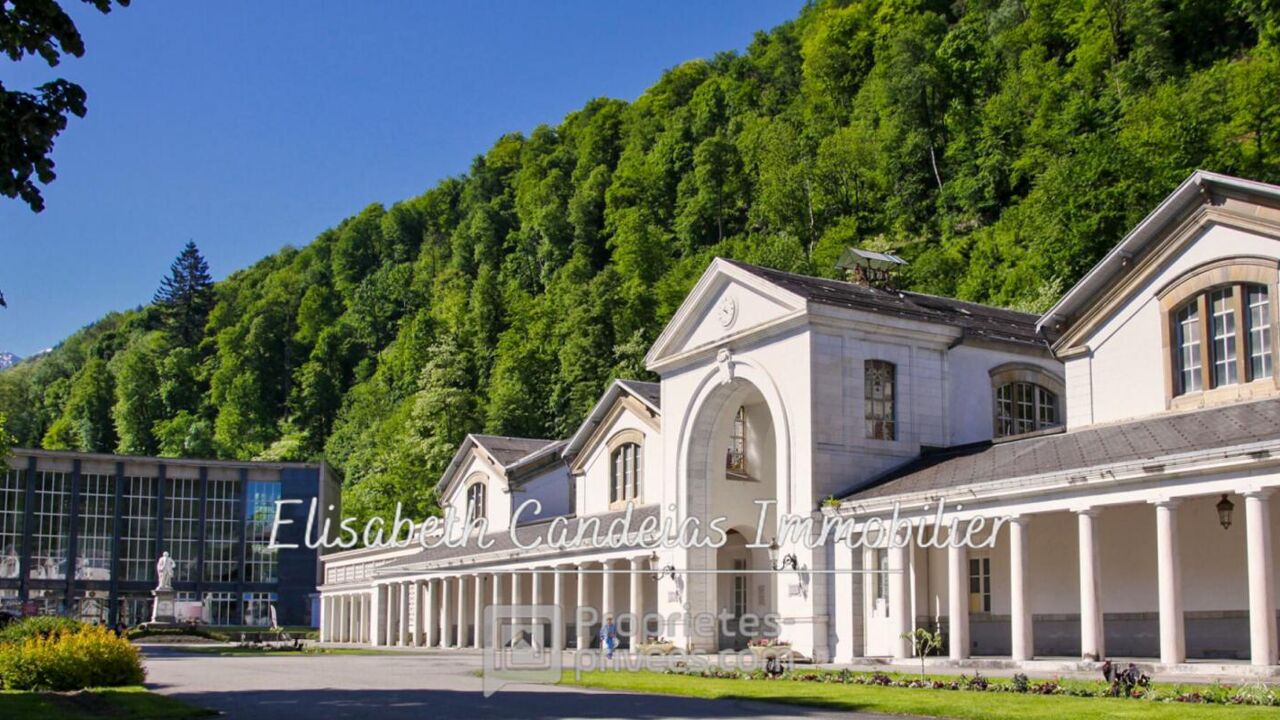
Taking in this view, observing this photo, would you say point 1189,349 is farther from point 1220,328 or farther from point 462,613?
point 462,613

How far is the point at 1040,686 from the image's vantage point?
68.6ft

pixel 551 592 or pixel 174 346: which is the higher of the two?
pixel 174 346

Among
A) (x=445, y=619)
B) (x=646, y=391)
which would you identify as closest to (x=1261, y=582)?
(x=646, y=391)

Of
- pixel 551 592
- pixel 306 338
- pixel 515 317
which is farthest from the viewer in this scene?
pixel 306 338

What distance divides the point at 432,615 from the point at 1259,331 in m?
38.8

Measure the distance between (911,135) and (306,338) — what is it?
86420 mm

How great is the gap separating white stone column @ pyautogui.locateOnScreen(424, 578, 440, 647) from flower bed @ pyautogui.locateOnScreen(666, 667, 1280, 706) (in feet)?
96.5

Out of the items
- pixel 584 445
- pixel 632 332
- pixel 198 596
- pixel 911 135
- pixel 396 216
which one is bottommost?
pixel 198 596

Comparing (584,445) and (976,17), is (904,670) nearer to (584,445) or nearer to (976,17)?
(584,445)

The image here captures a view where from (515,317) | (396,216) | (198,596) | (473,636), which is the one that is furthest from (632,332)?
(396,216)

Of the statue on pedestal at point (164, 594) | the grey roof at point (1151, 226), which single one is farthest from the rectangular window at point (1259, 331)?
the statue on pedestal at point (164, 594)

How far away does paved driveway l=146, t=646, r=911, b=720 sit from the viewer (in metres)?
17.3

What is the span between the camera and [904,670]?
27.6m

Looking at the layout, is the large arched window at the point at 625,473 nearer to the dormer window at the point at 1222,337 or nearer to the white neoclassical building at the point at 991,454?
the white neoclassical building at the point at 991,454
